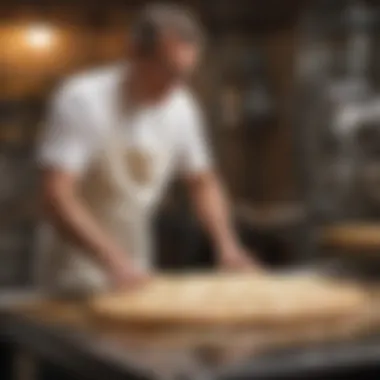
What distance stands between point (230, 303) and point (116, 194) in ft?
1.76

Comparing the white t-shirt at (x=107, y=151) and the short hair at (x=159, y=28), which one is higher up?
the short hair at (x=159, y=28)

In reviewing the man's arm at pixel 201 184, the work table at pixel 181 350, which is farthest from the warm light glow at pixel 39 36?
the work table at pixel 181 350

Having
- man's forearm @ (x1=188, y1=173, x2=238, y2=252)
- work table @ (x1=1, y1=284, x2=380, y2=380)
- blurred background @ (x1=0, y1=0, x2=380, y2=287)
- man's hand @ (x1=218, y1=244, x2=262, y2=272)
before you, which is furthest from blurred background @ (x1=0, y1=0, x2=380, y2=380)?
work table @ (x1=1, y1=284, x2=380, y2=380)

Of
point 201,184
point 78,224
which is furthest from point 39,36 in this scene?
point 78,224

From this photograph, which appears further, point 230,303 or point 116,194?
point 116,194

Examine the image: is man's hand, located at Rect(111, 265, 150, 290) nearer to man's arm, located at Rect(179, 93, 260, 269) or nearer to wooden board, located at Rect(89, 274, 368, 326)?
wooden board, located at Rect(89, 274, 368, 326)

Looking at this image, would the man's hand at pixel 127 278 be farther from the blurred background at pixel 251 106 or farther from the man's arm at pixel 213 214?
the blurred background at pixel 251 106

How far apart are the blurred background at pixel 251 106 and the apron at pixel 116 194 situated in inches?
37.3

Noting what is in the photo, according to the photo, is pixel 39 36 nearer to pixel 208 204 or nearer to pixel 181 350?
pixel 208 204

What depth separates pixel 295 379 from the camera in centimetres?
116

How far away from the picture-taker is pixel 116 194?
6.34ft

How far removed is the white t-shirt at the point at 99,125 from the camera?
6.07 feet

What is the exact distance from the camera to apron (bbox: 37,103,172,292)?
74.7 inches

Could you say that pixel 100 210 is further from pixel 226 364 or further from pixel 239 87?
pixel 239 87
